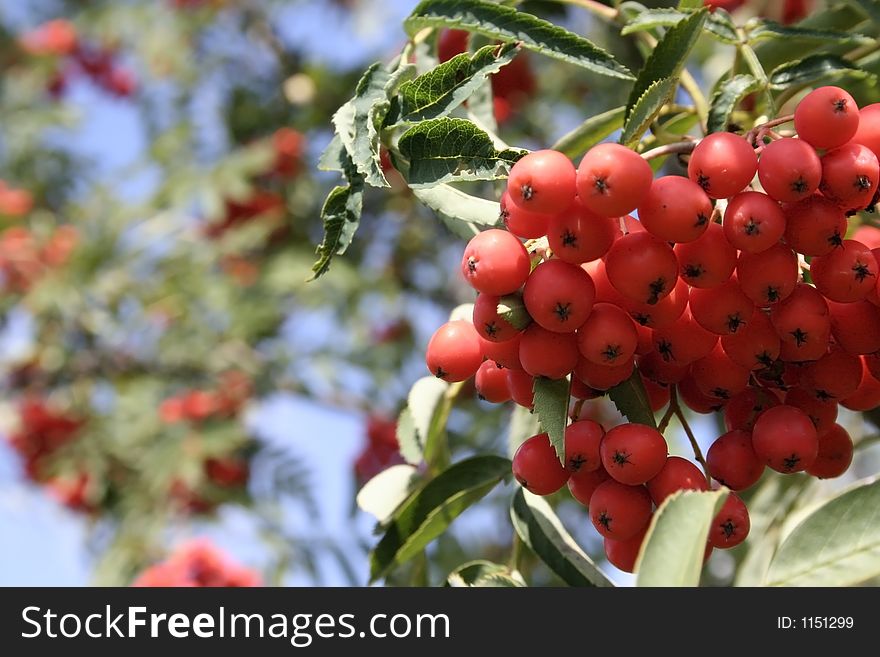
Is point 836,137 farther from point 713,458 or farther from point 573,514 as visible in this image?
point 573,514

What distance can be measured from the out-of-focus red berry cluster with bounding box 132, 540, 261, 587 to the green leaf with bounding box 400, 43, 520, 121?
1826mm

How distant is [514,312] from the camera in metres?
0.81

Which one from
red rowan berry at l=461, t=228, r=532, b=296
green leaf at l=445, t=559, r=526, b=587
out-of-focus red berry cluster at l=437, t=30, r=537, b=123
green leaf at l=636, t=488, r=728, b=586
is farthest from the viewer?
out-of-focus red berry cluster at l=437, t=30, r=537, b=123

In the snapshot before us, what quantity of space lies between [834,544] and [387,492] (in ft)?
1.76

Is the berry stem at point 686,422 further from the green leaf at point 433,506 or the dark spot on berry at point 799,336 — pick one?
the green leaf at point 433,506

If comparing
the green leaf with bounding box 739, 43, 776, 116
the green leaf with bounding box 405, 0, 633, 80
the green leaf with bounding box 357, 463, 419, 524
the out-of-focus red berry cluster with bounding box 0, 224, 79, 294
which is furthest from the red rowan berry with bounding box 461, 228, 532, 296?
the out-of-focus red berry cluster with bounding box 0, 224, 79, 294

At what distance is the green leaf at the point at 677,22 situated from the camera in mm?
Result: 961

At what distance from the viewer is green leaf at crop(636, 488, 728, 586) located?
2.27ft

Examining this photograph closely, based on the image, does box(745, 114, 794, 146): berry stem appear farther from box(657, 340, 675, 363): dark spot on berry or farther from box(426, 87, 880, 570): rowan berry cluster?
box(657, 340, 675, 363): dark spot on berry

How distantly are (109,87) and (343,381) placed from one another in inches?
103

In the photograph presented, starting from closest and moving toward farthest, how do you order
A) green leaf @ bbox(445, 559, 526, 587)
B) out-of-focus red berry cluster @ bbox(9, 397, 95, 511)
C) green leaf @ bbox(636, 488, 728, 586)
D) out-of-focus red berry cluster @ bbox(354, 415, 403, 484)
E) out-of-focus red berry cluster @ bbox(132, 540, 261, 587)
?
1. green leaf @ bbox(636, 488, 728, 586)
2. green leaf @ bbox(445, 559, 526, 587)
3. out-of-focus red berry cluster @ bbox(132, 540, 261, 587)
4. out-of-focus red berry cluster @ bbox(354, 415, 403, 484)
5. out-of-focus red berry cluster @ bbox(9, 397, 95, 511)

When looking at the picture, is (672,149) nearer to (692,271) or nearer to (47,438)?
(692,271)

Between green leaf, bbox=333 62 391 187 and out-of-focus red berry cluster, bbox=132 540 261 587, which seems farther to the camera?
out-of-focus red berry cluster, bbox=132 540 261 587

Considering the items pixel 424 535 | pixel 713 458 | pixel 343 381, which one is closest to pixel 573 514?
pixel 343 381
